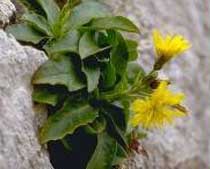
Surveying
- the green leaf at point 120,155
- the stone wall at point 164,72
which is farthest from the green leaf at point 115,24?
the green leaf at point 120,155

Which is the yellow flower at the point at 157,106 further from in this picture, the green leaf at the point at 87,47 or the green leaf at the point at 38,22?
the green leaf at the point at 38,22

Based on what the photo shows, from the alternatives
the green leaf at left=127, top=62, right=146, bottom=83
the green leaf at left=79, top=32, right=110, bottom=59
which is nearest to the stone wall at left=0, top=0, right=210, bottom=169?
the green leaf at left=79, top=32, right=110, bottom=59

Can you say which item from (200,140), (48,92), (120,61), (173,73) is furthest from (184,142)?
(48,92)

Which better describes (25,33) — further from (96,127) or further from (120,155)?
(120,155)

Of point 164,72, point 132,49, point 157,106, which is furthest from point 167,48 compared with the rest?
point 164,72

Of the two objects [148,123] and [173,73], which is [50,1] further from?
[173,73]

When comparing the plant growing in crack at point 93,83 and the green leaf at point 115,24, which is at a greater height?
the green leaf at point 115,24
